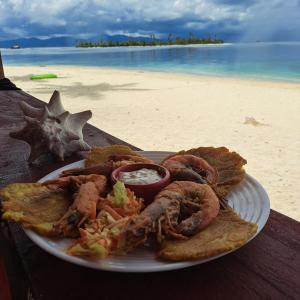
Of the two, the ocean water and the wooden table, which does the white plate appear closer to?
the wooden table

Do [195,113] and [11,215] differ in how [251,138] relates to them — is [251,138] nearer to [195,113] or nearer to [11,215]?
[195,113]

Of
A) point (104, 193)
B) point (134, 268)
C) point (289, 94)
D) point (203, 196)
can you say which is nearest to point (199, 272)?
point (134, 268)

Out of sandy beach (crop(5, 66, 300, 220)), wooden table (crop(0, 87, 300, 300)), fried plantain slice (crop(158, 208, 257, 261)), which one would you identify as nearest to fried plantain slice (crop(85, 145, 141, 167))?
wooden table (crop(0, 87, 300, 300))

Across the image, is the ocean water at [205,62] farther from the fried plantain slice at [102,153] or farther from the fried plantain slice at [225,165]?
the fried plantain slice at [102,153]

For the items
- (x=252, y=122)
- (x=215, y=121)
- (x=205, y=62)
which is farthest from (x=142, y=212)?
(x=205, y=62)

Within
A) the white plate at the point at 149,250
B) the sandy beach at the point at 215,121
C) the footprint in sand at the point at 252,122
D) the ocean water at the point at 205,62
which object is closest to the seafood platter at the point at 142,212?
the white plate at the point at 149,250
